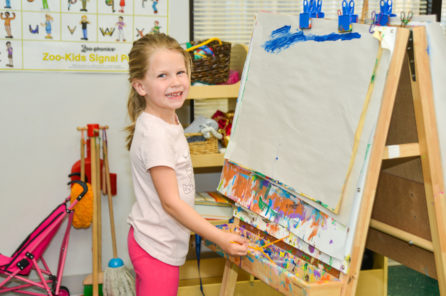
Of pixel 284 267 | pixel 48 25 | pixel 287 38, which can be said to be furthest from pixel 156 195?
pixel 48 25

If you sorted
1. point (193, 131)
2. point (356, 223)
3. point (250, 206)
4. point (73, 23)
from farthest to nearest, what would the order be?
point (73, 23)
point (193, 131)
point (250, 206)
point (356, 223)

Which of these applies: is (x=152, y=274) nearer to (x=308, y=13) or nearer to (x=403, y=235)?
(x=403, y=235)

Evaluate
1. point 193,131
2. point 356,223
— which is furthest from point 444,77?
point 193,131

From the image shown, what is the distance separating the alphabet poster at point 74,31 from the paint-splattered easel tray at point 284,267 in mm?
1147

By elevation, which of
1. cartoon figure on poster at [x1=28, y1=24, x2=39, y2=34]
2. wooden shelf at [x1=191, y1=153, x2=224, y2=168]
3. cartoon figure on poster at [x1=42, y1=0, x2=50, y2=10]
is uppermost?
cartoon figure on poster at [x1=42, y1=0, x2=50, y2=10]

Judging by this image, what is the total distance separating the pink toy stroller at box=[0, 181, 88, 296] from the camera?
219 cm

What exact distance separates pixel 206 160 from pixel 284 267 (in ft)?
2.55

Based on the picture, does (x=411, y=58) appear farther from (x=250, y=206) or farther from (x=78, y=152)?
(x=78, y=152)

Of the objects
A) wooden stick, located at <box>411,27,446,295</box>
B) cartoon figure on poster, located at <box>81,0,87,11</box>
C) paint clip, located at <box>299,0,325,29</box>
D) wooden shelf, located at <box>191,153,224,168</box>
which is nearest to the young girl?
paint clip, located at <box>299,0,325,29</box>

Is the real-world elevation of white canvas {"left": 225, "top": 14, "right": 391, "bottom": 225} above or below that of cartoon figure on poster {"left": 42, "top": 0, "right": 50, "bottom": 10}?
below

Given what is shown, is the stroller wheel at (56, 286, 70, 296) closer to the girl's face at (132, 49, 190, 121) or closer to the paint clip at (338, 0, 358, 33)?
the girl's face at (132, 49, 190, 121)

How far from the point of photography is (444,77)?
1.36 meters

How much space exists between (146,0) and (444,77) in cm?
147

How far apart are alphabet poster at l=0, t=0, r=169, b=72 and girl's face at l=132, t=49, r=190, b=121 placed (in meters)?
1.02
